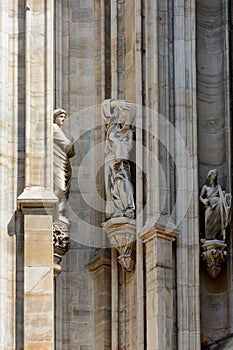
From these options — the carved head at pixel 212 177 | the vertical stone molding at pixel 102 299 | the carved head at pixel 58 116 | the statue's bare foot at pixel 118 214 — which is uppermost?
the carved head at pixel 58 116

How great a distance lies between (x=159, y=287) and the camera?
94.7ft

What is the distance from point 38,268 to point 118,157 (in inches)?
83.0

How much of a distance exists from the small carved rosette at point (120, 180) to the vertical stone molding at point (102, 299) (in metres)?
0.33

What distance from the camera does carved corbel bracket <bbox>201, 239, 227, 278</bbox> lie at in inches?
1152

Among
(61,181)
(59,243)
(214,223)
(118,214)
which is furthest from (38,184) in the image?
(214,223)

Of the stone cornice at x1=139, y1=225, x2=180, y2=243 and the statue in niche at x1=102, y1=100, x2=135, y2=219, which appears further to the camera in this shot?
the statue in niche at x1=102, y1=100, x2=135, y2=219

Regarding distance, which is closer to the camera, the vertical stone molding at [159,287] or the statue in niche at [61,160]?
the vertical stone molding at [159,287]

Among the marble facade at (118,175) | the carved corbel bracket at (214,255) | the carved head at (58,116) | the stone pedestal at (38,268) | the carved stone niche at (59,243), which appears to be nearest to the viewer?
the stone pedestal at (38,268)

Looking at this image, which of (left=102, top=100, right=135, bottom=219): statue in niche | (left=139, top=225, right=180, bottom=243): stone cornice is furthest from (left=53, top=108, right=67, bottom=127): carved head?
(left=139, top=225, right=180, bottom=243): stone cornice

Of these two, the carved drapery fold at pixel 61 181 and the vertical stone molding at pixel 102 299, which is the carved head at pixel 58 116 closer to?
the carved drapery fold at pixel 61 181

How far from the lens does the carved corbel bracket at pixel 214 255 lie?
29266 mm

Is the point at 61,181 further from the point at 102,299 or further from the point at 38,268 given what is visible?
the point at 102,299

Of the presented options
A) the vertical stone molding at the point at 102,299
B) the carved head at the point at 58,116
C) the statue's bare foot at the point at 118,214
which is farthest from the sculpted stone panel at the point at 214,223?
the carved head at the point at 58,116

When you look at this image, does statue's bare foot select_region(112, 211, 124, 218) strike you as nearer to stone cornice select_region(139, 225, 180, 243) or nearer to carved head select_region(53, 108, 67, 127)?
stone cornice select_region(139, 225, 180, 243)
